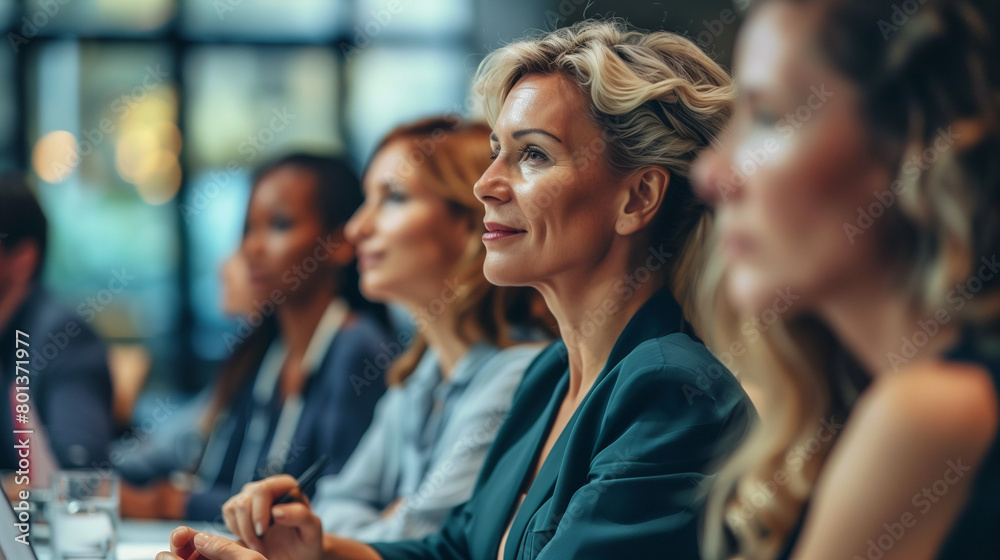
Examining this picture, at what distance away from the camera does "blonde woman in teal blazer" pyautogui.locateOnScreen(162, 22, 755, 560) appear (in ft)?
3.27

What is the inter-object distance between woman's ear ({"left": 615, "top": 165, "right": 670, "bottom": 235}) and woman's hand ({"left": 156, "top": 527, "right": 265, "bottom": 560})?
2.13 ft

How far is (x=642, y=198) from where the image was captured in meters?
1.14

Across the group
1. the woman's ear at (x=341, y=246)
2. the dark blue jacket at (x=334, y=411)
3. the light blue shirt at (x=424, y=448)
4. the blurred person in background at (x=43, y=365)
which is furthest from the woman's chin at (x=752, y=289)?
the blurred person in background at (x=43, y=365)

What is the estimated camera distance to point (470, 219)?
2141 mm

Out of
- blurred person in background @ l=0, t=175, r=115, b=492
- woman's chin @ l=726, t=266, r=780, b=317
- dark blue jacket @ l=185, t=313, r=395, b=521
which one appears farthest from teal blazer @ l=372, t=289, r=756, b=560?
blurred person in background @ l=0, t=175, r=115, b=492

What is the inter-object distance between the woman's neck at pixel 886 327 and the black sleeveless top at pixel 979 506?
1 cm

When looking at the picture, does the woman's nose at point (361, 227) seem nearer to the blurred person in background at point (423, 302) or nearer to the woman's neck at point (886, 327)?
the blurred person in background at point (423, 302)

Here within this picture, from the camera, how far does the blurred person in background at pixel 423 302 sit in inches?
79.3

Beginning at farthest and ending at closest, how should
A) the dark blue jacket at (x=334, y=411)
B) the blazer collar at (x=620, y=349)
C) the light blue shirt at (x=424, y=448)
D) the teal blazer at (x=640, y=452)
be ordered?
the dark blue jacket at (x=334, y=411), the light blue shirt at (x=424, y=448), the blazer collar at (x=620, y=349), the teal blazer at (x=640, y=452)

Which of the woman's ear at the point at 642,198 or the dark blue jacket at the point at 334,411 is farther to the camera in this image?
the dark blue jacket at the point at 334,411

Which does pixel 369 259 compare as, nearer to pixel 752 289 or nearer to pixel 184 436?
pixel 184 436

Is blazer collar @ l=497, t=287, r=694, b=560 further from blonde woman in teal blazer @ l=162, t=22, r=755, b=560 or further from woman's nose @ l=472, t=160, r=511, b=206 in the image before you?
woman's nose @ l=472, t=160, r=511, b=206

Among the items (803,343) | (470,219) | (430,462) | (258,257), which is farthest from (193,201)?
(803,343)

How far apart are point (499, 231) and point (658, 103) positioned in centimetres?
27
